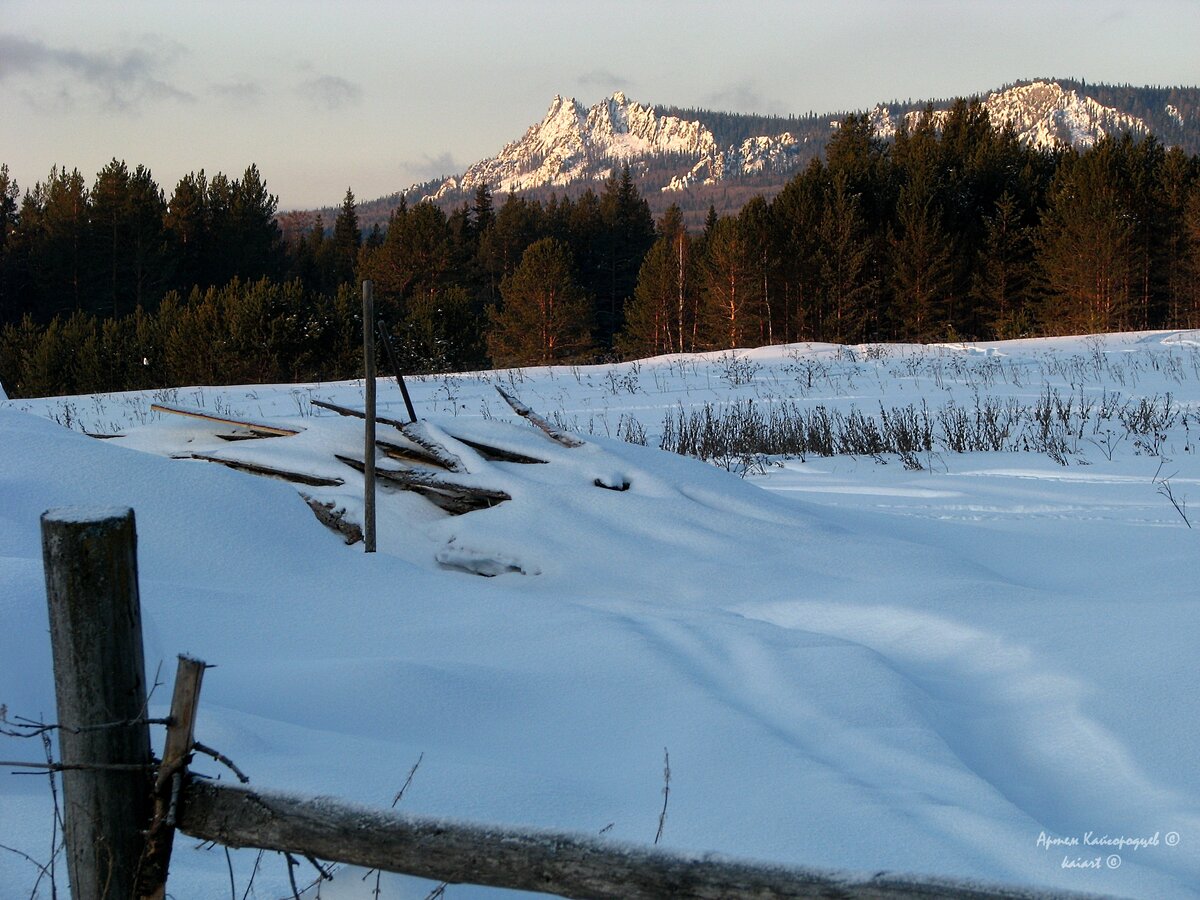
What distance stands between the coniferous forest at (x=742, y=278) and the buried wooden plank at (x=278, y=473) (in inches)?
927

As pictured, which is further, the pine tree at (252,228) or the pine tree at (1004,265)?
the pine tree at (252,228)

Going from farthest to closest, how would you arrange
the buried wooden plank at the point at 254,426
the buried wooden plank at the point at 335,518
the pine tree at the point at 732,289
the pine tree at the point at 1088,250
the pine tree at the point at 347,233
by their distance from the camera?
the pine tree at the point at 347,233, the pine tree at the point at 732,289, the pine tree at the point at 1088,250, the buried wooden plank at the point at 254,426, the buried wooden plank at the point at 335,518

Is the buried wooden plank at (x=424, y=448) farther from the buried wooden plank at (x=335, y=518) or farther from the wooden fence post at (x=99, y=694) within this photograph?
the wooden fence post at (x=99, y=694)

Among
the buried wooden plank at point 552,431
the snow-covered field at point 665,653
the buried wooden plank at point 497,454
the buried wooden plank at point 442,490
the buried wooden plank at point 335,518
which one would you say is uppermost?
the buried wooden plank at point 552,431

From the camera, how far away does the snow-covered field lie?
2.16 metres

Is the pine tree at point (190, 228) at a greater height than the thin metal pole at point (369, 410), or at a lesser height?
greater

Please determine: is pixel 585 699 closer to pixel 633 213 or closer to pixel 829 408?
pixel 829 408

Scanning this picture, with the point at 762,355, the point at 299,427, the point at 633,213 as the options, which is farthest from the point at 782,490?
the point at 633,213

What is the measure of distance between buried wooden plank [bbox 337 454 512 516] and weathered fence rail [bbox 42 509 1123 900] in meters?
3.67

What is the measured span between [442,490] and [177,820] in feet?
12.9

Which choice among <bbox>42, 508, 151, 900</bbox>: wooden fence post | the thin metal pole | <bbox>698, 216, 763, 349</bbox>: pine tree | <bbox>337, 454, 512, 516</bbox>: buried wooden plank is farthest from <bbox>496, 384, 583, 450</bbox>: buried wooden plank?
<bbox>698, 216, 763, 349</bbox>: pine tree

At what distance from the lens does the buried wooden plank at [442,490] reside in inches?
202

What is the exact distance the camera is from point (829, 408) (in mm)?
12820

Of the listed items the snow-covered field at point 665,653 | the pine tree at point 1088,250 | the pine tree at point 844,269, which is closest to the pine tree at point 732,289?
the pine tree at point 844,269
